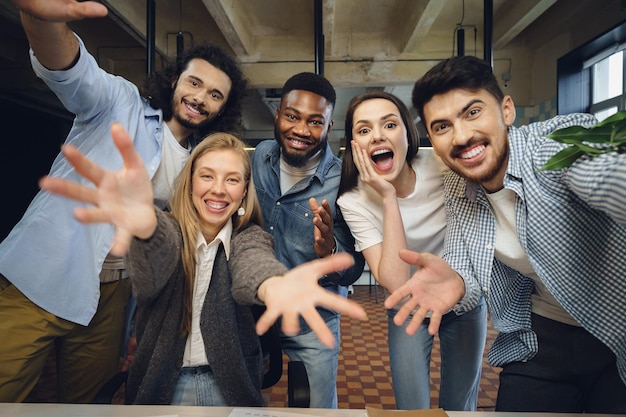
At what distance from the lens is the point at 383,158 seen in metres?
1.54

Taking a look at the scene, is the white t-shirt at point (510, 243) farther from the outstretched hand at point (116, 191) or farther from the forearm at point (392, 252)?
the outstretched hand at point (116, 191)

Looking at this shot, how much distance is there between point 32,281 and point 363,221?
1.14 m

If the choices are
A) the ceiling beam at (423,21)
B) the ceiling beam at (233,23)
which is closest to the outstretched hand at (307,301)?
the ceiling beam at (233,23)

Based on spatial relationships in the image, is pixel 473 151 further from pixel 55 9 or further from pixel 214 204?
pixel 55 9

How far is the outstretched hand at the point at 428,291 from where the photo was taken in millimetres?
1033

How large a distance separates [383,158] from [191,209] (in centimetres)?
72

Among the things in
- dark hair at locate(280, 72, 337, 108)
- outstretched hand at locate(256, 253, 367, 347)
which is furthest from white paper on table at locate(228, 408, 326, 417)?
dark hair at locate(280, 72, 337, 108)

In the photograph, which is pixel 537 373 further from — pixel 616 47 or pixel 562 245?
pixel 616 47

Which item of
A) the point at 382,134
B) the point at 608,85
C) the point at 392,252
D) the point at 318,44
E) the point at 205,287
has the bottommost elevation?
the point at 205,287

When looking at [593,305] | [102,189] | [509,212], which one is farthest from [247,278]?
[593,305]

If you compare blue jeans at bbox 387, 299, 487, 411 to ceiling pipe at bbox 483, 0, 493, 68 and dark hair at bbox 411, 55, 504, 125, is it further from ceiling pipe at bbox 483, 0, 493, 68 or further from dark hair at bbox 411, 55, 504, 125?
ceiling pipe at bbox 483, 0, 493, 68

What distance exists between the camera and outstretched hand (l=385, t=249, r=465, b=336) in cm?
103

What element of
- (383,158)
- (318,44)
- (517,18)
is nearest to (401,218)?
(383,158)

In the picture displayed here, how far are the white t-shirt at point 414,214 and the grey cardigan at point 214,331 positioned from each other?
376 millimetres
